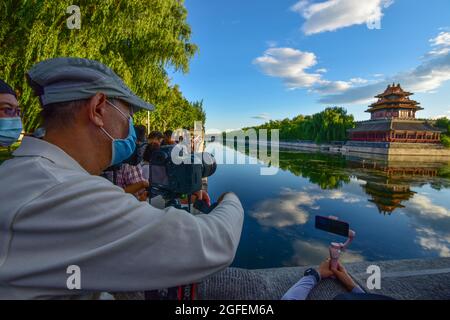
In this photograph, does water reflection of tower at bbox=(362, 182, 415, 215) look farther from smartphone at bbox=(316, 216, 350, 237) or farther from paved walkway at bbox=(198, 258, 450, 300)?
smartphone at bbox=(316, 216, 350, 237)

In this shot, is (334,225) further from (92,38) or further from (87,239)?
(92,38)

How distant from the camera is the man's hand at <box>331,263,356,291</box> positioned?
2.85 meters

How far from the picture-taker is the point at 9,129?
329 cm

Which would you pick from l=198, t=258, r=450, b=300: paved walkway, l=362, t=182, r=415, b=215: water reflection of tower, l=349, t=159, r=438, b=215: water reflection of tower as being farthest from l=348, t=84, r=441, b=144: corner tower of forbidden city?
l=198, t=258, r=450, b=300: paved walkway


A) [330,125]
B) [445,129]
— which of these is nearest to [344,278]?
[445,129]

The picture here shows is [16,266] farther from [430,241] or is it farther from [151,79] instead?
[151,79]

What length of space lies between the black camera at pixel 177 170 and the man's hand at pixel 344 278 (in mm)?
2105

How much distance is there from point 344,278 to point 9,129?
440 centimetres

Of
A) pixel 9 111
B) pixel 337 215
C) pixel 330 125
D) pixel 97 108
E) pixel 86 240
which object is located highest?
pixel 330 125

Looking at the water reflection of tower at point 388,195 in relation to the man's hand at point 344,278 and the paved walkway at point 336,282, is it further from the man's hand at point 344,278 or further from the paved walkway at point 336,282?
the man's hand at point 344,278

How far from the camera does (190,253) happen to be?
72cm

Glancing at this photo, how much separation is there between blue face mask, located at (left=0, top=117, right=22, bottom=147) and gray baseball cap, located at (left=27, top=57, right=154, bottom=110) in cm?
291

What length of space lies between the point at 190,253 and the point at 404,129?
160 feet

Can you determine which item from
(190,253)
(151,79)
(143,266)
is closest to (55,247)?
(143,266)
